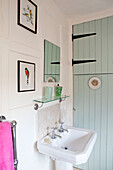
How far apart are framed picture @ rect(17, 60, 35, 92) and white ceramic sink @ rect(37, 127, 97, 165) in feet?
2.04

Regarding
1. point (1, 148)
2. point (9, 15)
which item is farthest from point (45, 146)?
point (9, 15)

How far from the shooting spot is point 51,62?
1546 mm

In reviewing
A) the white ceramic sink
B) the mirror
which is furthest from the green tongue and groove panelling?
the mirror

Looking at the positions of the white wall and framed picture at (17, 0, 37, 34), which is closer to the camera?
the white wall

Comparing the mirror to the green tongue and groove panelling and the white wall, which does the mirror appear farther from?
the green tongue and groove panelling

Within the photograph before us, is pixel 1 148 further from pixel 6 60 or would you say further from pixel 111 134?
pixel 111 134

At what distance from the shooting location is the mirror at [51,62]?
1.45m

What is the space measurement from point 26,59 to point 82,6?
4.05ft

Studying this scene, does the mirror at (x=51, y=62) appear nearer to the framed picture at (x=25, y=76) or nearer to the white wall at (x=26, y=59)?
the white wall at (x=26, y=59)

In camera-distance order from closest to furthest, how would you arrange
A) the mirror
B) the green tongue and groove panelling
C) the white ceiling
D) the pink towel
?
the pink towel, the mirror, the white ceiling, the green tongue and groove panelling

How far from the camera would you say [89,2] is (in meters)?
1.61

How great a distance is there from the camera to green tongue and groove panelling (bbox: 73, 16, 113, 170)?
1809 mm

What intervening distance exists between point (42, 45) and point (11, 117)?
855 mm

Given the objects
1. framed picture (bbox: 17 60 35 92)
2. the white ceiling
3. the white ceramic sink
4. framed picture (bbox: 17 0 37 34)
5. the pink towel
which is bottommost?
the white ceramic sink
